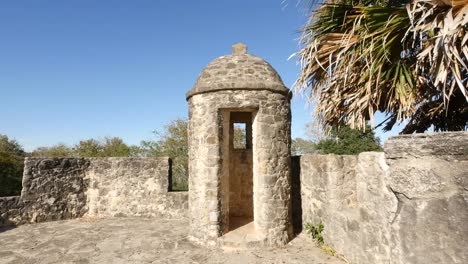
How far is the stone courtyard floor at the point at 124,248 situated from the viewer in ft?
19.4

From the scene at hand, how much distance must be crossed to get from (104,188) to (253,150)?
Answer: 19.0 ft

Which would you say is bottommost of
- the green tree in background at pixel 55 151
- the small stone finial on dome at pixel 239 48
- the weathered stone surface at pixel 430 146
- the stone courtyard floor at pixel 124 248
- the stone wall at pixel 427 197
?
the stone courtyard floor at pixel 124 248

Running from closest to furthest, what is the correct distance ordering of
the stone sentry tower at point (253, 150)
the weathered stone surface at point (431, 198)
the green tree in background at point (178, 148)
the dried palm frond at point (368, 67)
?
the weathered stone surface at point (431, 198) → the dried palm frond at point (368, 67) → the stone sentry tower at point (253, 150) → the green tree in background at point (178, 148)

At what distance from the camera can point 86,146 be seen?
23875mm

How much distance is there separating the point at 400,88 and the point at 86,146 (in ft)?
78.3

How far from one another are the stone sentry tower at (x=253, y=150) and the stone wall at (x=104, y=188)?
10.4ft

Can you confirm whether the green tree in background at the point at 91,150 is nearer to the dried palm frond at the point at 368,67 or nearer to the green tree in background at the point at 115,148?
the green tree in background at the point at 115,148

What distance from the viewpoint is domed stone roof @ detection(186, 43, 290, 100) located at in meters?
6.71

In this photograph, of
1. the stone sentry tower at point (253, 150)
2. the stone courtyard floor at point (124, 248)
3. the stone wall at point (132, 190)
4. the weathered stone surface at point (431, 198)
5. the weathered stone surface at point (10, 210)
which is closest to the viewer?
the weathered stone surface at point (431, 198)

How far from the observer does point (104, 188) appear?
33.0 feet

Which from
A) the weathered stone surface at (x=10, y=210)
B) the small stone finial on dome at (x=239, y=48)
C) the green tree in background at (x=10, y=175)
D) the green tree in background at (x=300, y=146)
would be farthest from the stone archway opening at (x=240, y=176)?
the green tree in background at (x=300, y=146)

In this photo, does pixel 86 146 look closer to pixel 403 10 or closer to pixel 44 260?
pixel 44 260

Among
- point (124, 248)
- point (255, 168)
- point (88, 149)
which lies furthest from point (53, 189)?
point (88, 149)

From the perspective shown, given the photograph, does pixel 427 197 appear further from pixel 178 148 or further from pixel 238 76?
pixel 178 148
